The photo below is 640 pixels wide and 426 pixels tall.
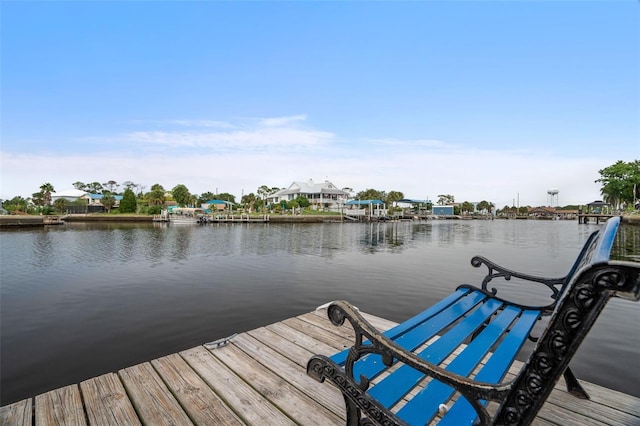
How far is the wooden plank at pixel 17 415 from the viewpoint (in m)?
2.39

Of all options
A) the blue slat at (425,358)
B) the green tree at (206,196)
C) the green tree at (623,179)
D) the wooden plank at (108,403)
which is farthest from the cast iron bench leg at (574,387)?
the green tree at (206,196)

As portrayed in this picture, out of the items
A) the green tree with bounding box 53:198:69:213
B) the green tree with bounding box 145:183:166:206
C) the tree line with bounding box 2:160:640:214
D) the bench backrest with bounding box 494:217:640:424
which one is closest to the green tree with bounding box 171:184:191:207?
the tree line with bounding box 2:160:640:214

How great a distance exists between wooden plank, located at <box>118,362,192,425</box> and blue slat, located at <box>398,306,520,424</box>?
1757 mm

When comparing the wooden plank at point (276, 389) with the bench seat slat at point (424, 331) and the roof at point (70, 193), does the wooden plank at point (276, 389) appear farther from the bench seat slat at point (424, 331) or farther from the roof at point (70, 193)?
the roof at point (70, 193)

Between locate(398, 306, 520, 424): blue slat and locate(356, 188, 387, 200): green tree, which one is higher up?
locate(356, 188, 387, 200): green tree

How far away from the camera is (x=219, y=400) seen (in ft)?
8.72

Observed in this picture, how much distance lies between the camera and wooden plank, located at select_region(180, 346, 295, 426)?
244cm

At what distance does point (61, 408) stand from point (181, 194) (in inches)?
3654

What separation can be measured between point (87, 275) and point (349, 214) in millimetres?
65573

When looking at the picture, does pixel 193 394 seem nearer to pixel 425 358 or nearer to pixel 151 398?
pixel 151 398

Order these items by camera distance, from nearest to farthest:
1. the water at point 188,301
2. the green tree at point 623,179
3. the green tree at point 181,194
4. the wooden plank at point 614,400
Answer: the wooden plank at point 614,400, the water at point 188,301, the green tree at point 623,179, the green tree at point 181,194

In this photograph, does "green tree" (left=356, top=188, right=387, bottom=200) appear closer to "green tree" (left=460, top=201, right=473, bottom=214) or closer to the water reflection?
"green tree" (left=460, top=201, right=473, bottom=214)

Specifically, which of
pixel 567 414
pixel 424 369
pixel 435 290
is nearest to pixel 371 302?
pixel 435 290

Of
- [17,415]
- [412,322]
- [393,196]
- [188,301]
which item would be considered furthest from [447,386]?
[393,196]
